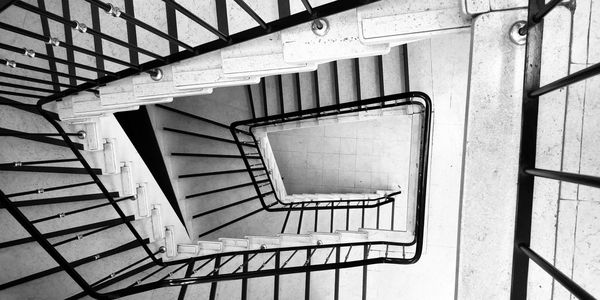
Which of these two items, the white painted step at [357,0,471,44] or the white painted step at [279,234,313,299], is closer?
the white painted step at [357,0,471,44]

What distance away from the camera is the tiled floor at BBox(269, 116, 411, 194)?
6.98 metres

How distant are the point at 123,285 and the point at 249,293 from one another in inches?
66.8

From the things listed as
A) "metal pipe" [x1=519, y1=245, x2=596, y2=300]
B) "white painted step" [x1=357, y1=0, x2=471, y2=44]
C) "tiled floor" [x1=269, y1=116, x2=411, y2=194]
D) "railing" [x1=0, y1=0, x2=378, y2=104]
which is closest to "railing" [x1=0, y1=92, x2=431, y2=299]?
"railing" [x1=0, y1=0, x2=378, y2=104]

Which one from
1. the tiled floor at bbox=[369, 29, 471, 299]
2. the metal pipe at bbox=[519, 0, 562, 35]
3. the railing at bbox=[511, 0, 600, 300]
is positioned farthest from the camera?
the tiled floor at bbox=[369, 29, 471, 299]

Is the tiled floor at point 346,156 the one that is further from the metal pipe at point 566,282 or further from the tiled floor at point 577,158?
the metal pipe at point 566,282

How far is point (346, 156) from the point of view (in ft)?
23.9

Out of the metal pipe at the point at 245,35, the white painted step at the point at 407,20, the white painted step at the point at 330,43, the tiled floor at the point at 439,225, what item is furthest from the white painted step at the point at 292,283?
the white painted step at the point at 407,20

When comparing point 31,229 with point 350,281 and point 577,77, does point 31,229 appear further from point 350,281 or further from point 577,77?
point 350,281

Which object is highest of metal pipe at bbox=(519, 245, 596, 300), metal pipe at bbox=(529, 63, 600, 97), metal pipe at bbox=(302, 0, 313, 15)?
metal pipe at bbox=(302, 0, 313, 15)

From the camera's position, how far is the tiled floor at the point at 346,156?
22.9 ft

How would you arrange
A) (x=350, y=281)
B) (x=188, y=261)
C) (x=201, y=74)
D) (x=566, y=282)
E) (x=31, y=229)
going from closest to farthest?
(x=566, y=282) < (x=31, y=229) < (x=201, y=74) < (x=188, y=261) < (x=350, y=281)

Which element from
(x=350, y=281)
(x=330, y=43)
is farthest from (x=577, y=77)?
(x=350, y=281)

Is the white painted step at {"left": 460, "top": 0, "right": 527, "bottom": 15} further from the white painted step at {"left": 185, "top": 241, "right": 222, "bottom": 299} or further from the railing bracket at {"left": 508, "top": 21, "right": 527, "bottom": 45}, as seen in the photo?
the white painted step at {"left": 185, "top": 241, "right": 222, "bottom": 299}

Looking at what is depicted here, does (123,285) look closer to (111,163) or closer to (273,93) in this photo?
(111,163)
